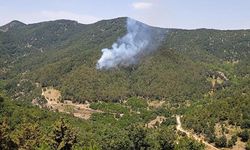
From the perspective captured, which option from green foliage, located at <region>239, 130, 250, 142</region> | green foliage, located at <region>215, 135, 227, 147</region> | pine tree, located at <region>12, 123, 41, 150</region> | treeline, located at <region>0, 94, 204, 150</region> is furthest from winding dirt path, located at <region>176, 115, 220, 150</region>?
pine tree, located at <region>12, 123, 41, 150</region>

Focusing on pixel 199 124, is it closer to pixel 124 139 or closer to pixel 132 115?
pixel 124 139

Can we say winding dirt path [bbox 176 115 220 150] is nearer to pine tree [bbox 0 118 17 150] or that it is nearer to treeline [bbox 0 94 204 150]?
treeline [bbox 0 94 204 150]

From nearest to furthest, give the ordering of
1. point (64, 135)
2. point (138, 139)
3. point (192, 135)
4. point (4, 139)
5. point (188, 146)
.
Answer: point (4, 139), point (64, 135), point (188, 146), point (138, 139), point (192, 135)

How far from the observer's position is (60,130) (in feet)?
287

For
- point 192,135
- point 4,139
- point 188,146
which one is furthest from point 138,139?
point 4,139

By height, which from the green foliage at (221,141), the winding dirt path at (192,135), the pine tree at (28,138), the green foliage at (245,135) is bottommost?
the winding dirt path at (192,135)

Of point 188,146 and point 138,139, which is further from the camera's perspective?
point 138,139

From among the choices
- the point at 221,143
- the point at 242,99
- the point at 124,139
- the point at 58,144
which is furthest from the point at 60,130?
the point at 242,99

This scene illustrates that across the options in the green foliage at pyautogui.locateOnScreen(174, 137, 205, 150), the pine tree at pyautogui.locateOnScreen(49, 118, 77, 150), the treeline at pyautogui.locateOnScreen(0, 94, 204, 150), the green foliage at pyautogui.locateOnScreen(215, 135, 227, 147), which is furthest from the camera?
the green foliage at pyautogui.locateOnScreen(215, 135, 227, 147)

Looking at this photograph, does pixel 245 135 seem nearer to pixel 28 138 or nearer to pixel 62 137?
pixel 62 137

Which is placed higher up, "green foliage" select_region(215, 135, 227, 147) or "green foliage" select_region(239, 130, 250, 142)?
"green foliage" select_region(239, 130, 250, 142)

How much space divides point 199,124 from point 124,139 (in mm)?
35083

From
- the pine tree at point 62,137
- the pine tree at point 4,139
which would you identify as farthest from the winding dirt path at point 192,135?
the pine tree at point 4,139

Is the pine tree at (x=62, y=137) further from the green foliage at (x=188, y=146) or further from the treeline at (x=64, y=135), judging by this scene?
the green foliage at (x=188, y=146)
